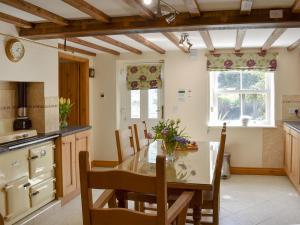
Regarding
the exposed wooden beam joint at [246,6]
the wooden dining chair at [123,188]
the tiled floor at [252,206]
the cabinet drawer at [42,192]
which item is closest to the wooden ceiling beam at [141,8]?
the exposed wooden beam joint at [246,6]

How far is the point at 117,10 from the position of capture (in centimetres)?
323

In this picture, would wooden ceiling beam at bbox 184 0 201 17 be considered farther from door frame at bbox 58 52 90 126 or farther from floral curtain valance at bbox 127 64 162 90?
door frame at bbox 58 52 90 126

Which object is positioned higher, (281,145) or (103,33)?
(103,33)

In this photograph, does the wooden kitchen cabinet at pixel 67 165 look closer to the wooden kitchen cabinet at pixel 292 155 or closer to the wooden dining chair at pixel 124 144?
the wooden dining chair at pixel 124 144

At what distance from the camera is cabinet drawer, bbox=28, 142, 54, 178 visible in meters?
3.60

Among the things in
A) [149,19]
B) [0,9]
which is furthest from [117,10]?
[0,9]

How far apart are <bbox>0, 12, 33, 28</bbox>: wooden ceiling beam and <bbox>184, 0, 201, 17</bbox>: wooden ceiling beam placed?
1.70 meters

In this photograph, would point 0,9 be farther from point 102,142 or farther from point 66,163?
point 102,142

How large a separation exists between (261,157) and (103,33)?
11.8 feet

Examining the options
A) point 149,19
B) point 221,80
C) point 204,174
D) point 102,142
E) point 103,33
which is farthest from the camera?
point 102,142

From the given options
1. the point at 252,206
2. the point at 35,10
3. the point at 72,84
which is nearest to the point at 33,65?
the point at 35,10

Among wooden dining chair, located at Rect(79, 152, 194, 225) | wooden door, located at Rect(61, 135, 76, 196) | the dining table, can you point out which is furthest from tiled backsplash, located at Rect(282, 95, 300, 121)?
wooden dining chair, located at Rect(79, 152, 194, 225)

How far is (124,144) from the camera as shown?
3.22 metres

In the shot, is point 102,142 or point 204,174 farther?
point 102,142
